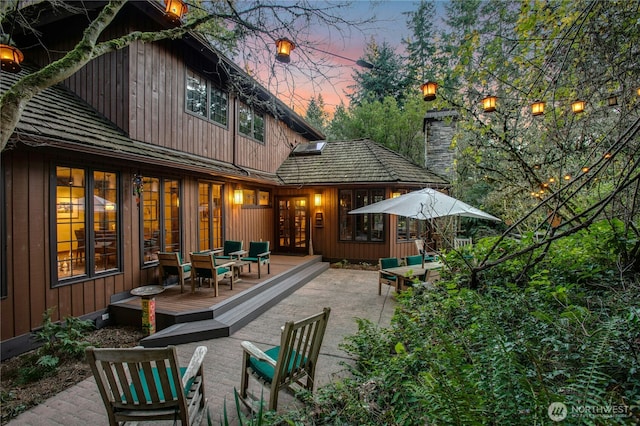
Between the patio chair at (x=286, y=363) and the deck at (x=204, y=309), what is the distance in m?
1.87

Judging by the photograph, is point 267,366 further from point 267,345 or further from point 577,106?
point 577,106

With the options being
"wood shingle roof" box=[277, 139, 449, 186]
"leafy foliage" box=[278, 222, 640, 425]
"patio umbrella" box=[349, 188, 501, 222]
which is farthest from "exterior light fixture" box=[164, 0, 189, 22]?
"wood shingle roof" box=[277, 139, 449, 186]

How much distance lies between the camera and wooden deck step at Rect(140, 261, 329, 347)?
4.03 metres

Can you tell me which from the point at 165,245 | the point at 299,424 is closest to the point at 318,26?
the point at 299,424

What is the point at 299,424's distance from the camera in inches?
65.5

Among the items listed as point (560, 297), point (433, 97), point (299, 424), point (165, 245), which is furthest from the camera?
point (165, 245)

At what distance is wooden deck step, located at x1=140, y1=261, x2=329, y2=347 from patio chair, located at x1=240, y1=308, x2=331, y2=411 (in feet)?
5.91

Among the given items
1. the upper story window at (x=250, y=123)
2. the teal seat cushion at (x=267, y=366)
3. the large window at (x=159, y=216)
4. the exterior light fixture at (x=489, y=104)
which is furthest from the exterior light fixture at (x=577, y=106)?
the upper story window at (x=250, y=123)

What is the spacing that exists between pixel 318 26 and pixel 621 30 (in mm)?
3619

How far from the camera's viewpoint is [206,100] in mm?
7363

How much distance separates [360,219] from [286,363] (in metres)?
7.94

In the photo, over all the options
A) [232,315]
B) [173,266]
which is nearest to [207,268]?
[173,266]

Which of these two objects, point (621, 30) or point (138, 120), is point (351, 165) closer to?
point (138, 120)

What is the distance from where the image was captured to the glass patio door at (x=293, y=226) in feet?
34.8
